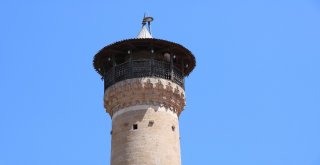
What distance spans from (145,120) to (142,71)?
1997 mm

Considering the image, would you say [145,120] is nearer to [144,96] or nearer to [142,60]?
[144,96]

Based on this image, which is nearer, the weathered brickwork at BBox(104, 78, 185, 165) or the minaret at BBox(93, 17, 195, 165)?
the weathered brickwork at BBox(104, 78, 185, 165)

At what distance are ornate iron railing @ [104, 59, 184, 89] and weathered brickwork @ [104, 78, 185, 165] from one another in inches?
10.3

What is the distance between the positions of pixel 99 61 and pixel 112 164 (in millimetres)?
4549

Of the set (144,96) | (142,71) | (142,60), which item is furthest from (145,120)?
(142,60)

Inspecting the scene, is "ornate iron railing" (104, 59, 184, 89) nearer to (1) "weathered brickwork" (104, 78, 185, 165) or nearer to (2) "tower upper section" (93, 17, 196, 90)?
(2) "tower upper section" (93, 17, 196, 90)

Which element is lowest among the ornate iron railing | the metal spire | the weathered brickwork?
the weathered brickwork

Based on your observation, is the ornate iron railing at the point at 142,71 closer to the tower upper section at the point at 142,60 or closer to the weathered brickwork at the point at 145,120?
the tower upper section at the point at 142,60

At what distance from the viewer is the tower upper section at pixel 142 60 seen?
77.7 feet

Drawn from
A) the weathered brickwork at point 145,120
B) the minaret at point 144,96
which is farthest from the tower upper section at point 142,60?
the weathered brickwork at point 145,120

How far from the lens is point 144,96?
910 inches

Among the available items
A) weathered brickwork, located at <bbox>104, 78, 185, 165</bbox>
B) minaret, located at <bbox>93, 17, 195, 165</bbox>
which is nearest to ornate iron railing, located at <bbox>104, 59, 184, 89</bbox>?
minaret, located at <bbox>93, 17, 195, 165</bbox>

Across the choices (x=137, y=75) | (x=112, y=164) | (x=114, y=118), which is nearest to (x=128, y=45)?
(x=137, y=75)

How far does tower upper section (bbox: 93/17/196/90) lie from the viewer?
2367 cm
